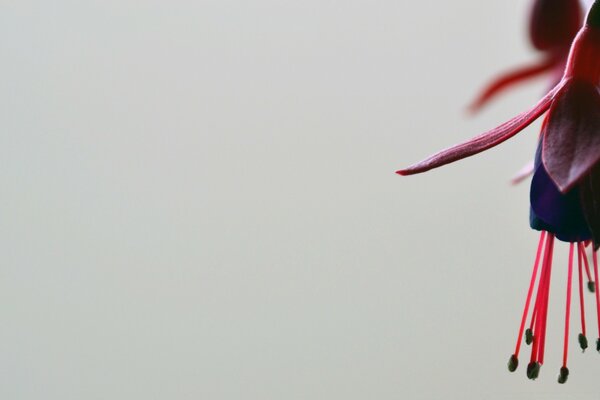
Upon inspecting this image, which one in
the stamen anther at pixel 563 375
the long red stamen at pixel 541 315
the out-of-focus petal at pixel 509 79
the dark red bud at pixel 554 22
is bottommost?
the stamen anther at pixel 563 375

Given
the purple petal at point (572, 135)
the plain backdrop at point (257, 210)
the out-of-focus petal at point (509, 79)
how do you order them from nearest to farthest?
the purple petal at point (572, 135)
the out-of-focus petal at point (509, 79)
the plain backdrop at point (257, 210)

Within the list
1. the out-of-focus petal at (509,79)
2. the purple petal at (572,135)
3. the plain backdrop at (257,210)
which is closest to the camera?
the purple petal at (572,135)

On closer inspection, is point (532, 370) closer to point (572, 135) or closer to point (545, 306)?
point (545, 306)

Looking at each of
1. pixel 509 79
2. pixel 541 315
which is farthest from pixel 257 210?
pixel 541 315

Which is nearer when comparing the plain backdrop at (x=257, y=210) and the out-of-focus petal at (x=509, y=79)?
the out-of-focus petal at (x=509, y=79)

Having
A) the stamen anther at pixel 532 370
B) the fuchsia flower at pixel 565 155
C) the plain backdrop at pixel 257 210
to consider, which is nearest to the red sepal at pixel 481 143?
the fuchsia flower at pixel 565 155

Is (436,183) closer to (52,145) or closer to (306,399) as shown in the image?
(306,399)

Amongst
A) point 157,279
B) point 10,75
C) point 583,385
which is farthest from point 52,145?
point 583,385

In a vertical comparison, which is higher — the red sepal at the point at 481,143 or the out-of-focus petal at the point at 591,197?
the red sepal at the point at 481,143

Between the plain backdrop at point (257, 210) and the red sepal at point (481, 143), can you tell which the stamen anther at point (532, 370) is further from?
the plain backdrop at point (257, 210)
